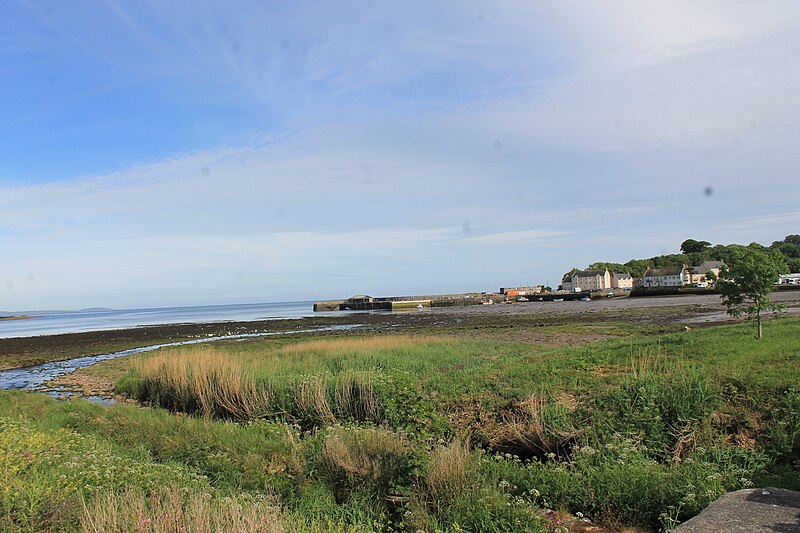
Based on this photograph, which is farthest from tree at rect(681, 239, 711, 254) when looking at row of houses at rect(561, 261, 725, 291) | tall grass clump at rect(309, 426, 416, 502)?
tall grass clump at rect(309, 426, 416, 502)

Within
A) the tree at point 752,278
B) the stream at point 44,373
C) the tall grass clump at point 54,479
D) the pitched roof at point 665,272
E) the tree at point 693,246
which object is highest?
the tree at point 693,246

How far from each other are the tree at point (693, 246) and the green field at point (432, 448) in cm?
19271

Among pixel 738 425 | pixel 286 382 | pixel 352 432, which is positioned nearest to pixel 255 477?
pixel 352 432

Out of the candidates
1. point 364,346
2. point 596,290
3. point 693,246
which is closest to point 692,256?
point 693,246

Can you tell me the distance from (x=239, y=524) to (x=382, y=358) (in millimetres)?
19101

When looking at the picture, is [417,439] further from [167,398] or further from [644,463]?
[167,398]

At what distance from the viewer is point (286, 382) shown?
17141 mm

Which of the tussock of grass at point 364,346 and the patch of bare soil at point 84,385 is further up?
the tussock of grass at point 364,346

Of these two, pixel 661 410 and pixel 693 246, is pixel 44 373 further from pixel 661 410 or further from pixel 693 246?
pixel 693 246

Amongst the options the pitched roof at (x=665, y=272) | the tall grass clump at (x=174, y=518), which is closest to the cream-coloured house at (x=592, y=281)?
the pitched roof at (x=665, y=272)

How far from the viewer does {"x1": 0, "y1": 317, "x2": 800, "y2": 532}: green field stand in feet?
23.7

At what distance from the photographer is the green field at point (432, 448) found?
7211 mm

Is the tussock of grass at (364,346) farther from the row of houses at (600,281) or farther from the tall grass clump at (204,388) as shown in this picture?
the row of houses at (600,281)

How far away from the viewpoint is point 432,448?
1035 cm
